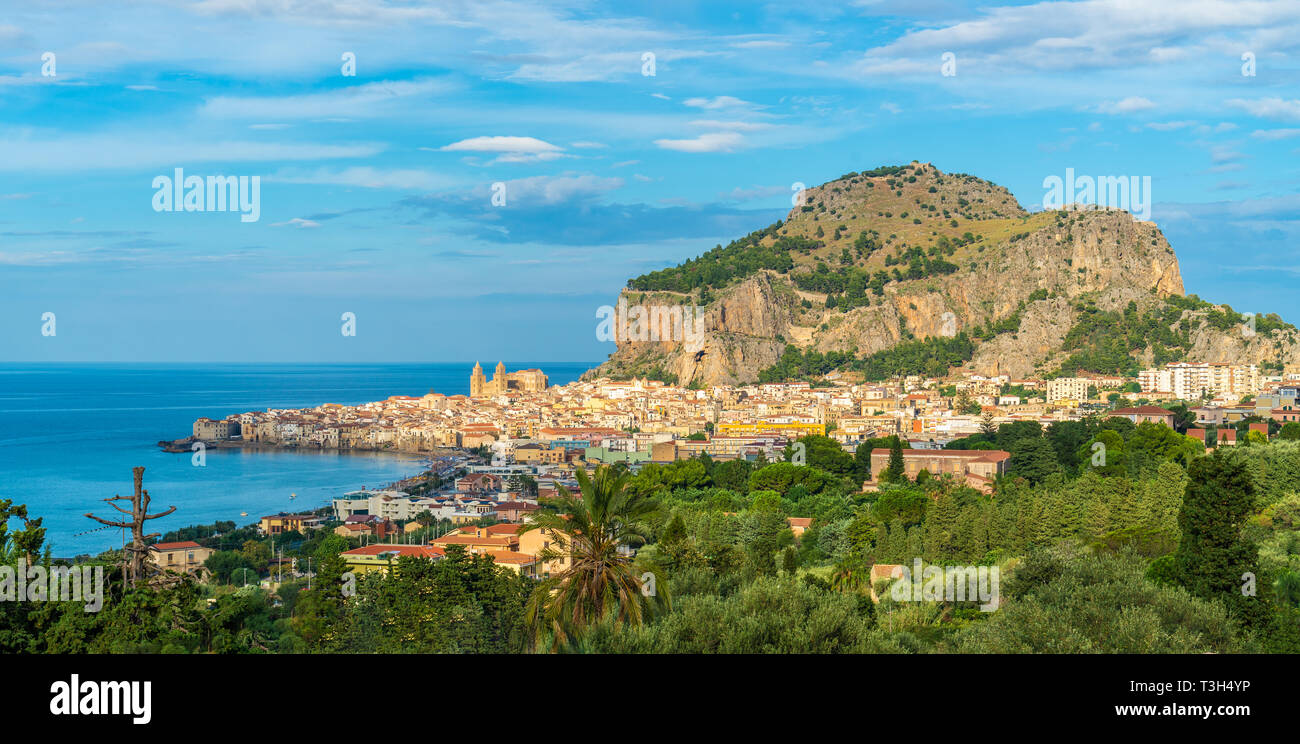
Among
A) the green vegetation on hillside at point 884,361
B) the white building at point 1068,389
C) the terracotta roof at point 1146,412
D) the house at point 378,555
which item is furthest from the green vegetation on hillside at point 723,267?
the house at point 378,555

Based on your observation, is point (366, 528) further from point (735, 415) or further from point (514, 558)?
point (735, 415)

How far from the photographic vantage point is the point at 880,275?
99.8 m

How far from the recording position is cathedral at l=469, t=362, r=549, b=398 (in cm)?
10869

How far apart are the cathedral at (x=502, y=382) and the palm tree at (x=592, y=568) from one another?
97.1 metres

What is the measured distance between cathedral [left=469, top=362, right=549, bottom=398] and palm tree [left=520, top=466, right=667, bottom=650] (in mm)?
97056

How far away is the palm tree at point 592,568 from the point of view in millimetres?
8781

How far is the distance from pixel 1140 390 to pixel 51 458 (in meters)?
66.8

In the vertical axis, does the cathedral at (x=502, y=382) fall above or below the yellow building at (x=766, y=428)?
above

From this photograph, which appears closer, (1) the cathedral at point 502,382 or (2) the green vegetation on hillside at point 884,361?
(2) the green vegetation on hillside at point 884,361

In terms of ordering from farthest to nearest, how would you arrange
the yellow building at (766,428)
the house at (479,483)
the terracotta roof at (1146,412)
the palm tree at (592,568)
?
the yellow building at (766,428)
the terracotta roof at (1146,412)
the house at (479,483)
the palm tree at (592,568)

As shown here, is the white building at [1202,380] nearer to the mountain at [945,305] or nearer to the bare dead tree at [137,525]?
the mountain at [945,305]

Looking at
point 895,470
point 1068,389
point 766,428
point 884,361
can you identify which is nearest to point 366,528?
point 895,470
